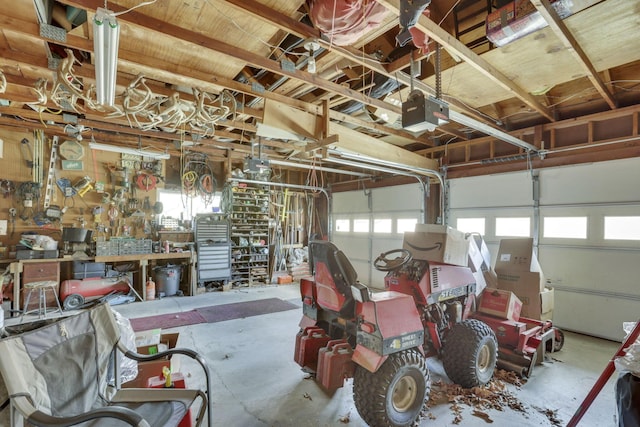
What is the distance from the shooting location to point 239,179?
21.5ft

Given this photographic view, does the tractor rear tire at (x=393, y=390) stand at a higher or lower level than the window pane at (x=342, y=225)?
lower

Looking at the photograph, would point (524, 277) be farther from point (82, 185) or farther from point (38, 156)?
point (38, 156)

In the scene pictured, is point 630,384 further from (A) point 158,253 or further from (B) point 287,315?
(A) point 158,253

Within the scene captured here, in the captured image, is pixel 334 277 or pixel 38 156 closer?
pixel 334 277

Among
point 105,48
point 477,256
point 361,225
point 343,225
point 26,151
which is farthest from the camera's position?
point 343,225

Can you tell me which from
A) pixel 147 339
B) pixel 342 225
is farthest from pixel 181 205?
pixel 147 339

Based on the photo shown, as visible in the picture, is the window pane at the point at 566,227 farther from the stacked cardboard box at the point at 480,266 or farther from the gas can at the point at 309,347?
the gas can at the point at 309,347

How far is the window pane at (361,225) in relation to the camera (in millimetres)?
7341

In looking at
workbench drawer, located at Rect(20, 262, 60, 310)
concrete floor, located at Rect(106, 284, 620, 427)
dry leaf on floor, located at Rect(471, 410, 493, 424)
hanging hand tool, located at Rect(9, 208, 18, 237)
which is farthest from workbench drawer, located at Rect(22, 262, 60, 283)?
dry leaf on floor, located at Rect(471, 410, 493, 424)

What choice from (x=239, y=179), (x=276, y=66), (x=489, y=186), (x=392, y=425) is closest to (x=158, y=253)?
(x=239, y=179)

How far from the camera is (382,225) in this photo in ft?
22.8

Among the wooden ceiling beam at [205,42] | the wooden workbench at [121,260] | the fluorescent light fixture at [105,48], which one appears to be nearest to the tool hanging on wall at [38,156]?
the wooden workbench at [121,260]

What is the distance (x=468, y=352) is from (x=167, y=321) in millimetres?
4039

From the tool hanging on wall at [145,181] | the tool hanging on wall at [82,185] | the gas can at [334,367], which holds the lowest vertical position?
the gas can at [334,367]
